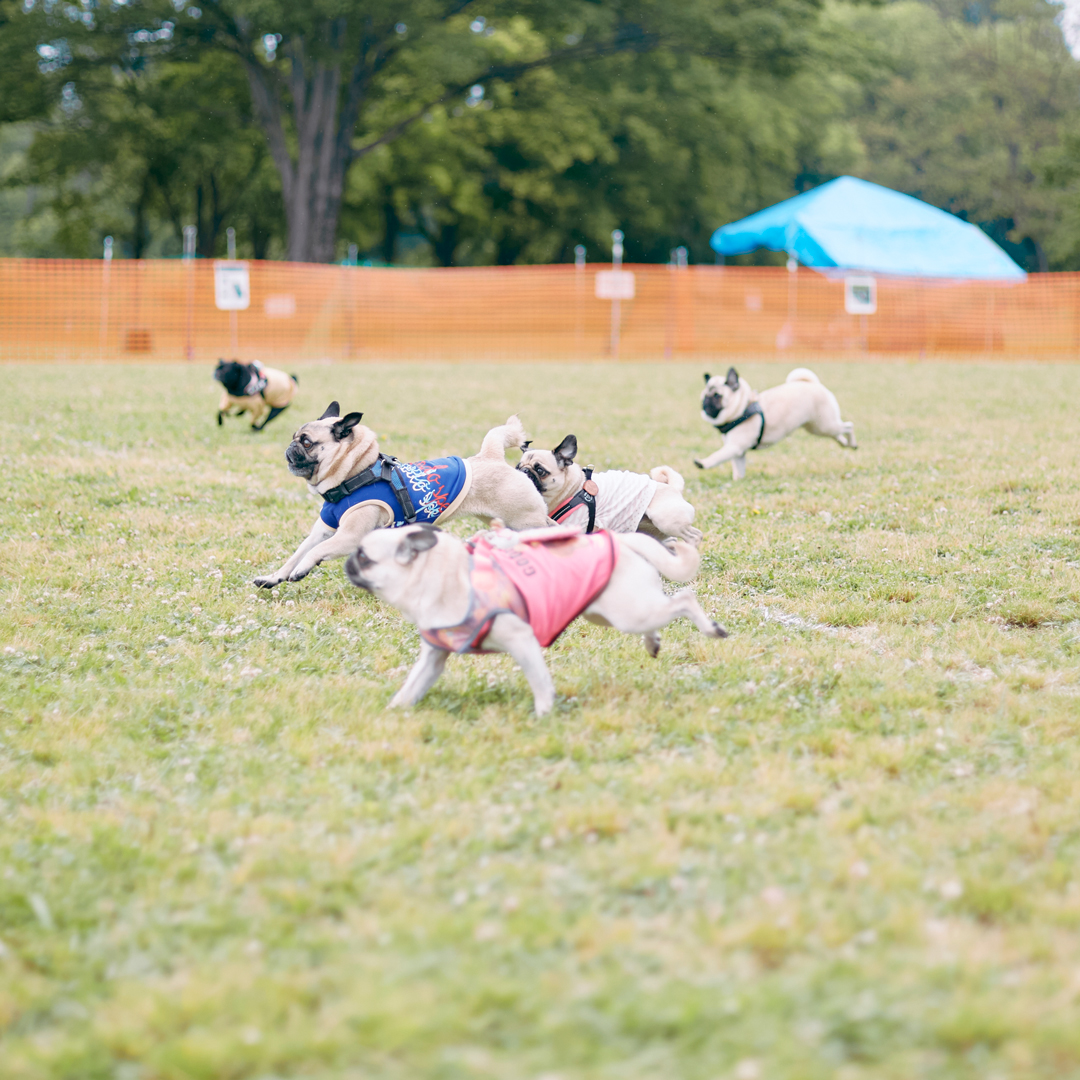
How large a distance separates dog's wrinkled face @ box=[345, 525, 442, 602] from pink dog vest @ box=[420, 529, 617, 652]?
22cm

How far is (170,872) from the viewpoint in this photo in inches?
128

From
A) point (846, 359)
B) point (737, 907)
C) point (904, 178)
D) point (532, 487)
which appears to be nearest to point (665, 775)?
point (737, 907)

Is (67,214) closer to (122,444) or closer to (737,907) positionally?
(122,444)

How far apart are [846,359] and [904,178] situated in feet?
114

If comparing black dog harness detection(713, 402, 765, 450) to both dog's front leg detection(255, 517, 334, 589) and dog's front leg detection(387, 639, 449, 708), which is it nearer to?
dog's front leg detection(255, 517, 334, 589)

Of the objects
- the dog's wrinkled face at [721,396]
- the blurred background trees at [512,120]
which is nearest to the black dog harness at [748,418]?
the dog's wrinkled face at [721,396]

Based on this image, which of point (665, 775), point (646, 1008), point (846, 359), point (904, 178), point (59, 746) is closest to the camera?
point (646, 1008)

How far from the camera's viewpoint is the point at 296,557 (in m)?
6.53

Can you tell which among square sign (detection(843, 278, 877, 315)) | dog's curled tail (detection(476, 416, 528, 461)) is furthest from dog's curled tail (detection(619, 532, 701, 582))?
square sign (detection(843, 278, 877, 315))

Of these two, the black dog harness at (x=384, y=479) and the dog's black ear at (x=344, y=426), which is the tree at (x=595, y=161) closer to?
the dog's black ear at (x=344, y=426)

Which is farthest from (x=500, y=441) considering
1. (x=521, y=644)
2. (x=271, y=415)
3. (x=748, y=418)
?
(x=271, y=415)

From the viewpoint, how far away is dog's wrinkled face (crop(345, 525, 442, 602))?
423cm

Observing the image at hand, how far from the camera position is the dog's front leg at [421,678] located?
456 centimetres

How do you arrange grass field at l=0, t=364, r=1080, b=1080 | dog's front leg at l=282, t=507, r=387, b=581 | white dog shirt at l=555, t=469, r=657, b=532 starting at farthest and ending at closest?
white dog shirt at l=555, t=469, r=657, b=532 < dog's front leg at l=282, t=507, r=387, b=581 < grass field at l=0, t=364, r=1080, b=1080
